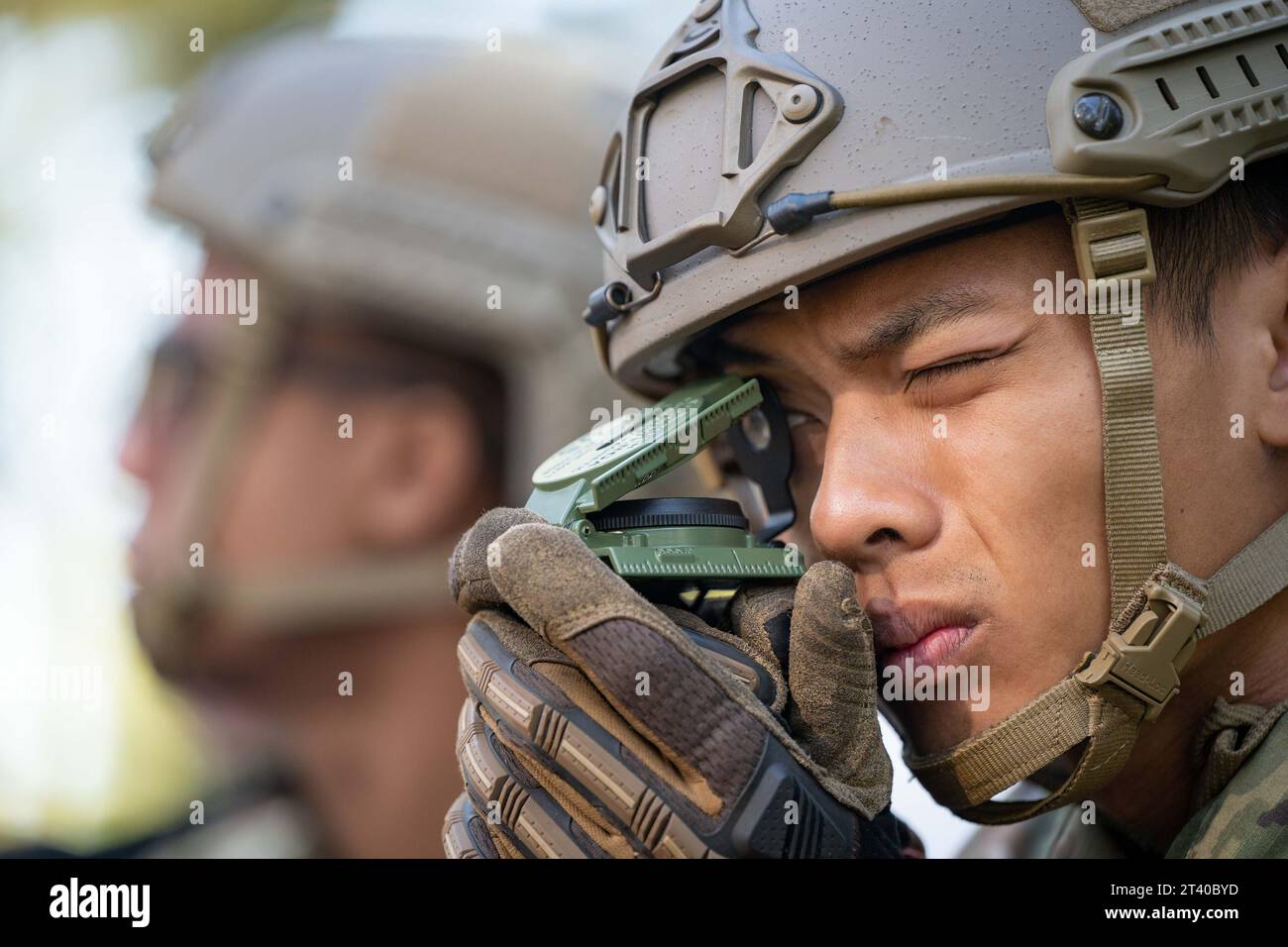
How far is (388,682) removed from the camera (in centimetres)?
384

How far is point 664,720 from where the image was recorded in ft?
5.16

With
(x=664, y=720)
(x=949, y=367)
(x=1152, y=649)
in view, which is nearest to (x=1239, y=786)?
(x=1152, y=649)

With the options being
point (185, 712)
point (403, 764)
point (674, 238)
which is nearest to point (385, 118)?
point (403, 764)

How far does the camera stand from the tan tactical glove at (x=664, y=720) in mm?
1562

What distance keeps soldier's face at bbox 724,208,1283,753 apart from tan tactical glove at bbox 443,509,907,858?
0.18 m

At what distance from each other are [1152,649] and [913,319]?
56 cm

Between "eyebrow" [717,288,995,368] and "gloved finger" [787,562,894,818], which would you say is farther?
"eyebrow" [717,288,995,368]

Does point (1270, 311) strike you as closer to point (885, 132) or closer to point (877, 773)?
point (885, 132)

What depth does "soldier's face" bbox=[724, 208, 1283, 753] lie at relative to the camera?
1.80 meters

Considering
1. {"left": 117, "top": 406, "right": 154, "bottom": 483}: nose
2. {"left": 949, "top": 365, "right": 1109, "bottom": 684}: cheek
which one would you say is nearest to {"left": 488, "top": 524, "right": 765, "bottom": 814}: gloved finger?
{"left": 949, "top": 365, "right": 1109, "bottom": 684}: cheek

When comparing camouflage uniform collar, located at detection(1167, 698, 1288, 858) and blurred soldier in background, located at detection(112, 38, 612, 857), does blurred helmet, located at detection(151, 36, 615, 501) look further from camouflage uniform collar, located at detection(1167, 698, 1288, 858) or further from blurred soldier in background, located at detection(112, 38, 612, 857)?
camouflage uniform collar, located at detection(1167, 698, 1288, 858)

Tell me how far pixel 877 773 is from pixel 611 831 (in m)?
0.37

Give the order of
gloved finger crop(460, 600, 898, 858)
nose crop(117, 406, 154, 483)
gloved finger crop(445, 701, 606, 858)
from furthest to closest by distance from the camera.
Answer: nose crop(117, 406, 154, 483) < gloved finger crop(445, 701, 606, 858) < gloved finger crop(460, 600, 898, 858)

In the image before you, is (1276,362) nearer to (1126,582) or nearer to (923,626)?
(1126,582)
